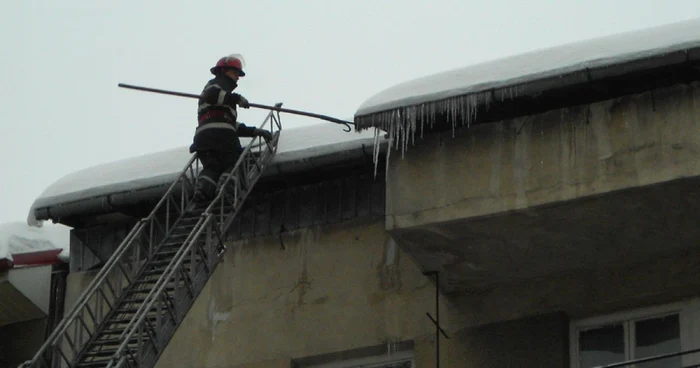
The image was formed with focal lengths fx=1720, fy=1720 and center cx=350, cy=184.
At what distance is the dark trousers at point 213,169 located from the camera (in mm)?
15477

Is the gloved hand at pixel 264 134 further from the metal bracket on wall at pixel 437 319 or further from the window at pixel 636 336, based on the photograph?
the window at pixel 636 336

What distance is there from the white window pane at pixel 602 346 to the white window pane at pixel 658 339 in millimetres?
149

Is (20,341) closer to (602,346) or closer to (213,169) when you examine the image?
(213,169)

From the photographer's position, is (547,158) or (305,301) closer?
(547,158)

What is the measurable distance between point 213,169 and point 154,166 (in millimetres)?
1004

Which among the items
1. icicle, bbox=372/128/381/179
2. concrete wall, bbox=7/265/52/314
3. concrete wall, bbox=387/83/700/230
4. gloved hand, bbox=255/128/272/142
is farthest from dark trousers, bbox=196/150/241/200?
concrete wall, bbox=7/265/52/314

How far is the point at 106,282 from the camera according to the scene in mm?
14766

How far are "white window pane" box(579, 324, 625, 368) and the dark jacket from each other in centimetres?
384

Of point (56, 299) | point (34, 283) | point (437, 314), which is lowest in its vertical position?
point (437, 314)

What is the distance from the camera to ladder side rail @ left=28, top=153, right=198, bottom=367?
13.7 metres

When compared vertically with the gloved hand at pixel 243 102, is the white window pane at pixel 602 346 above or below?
below

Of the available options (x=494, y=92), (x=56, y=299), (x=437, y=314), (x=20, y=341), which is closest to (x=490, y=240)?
(x=437, y=314)

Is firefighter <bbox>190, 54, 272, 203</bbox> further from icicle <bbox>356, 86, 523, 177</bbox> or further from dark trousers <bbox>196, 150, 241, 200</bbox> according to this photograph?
icicle <bbox>356, 86, 523, 177</bbox>

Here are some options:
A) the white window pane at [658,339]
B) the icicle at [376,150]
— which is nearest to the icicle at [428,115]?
the icicle at [376,150]
